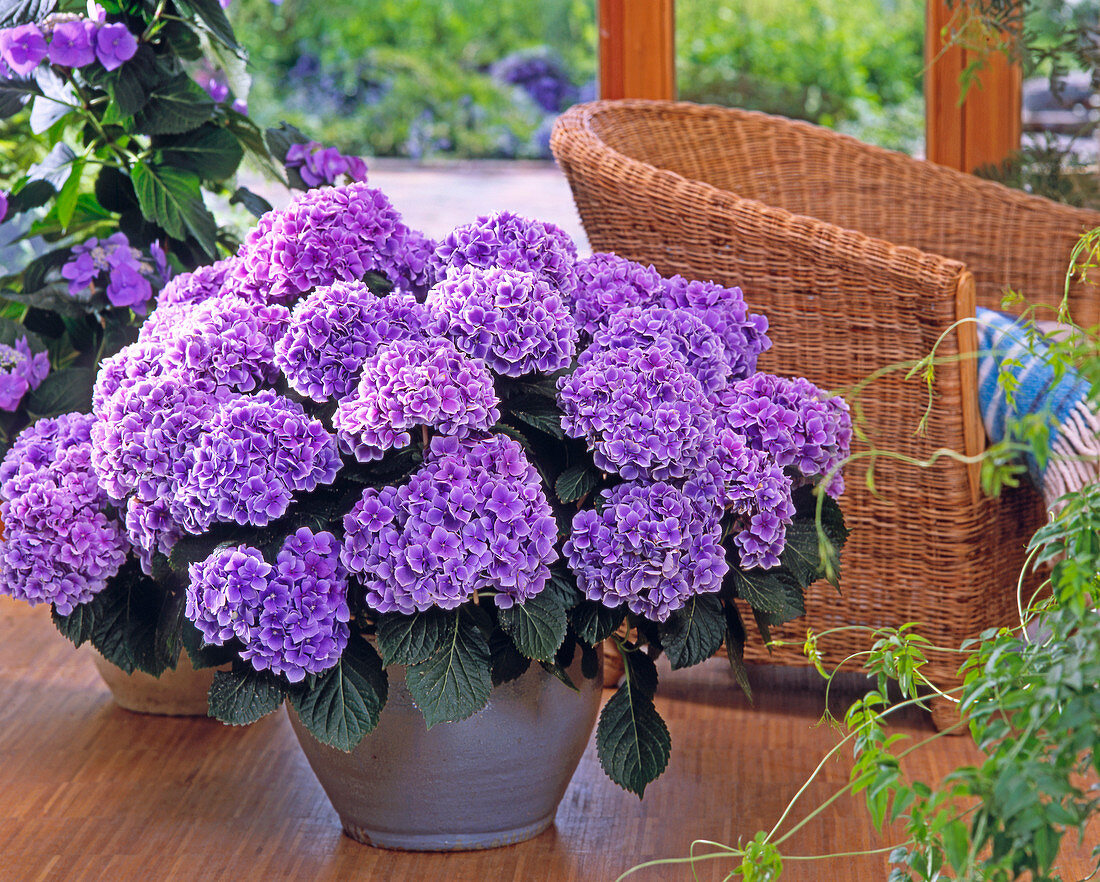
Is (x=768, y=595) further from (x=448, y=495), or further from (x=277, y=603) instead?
(x=277, y=603)

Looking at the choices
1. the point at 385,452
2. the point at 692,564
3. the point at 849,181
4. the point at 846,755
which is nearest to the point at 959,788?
the point at 692,564

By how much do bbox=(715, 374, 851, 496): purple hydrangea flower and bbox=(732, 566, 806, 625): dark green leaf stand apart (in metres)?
0.11

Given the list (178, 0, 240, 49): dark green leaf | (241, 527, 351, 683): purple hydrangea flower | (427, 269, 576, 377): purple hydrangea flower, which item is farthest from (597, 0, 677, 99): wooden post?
(241, 527, 351, 683): purple hydrangea flower

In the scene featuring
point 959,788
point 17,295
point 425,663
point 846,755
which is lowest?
point 846,755

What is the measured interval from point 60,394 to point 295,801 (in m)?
0.60

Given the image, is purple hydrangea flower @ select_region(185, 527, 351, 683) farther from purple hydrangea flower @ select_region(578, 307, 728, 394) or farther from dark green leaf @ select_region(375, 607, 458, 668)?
purple hydrangea flower @ select_region(578, 307, 728, 394)

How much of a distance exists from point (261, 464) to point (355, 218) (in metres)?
0.30

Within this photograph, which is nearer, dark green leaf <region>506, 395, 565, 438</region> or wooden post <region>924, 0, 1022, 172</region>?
dark green leaf <region>506, 395, 565, 438</region>

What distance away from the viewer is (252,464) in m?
1.03

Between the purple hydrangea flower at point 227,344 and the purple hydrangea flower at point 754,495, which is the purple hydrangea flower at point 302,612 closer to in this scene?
the purple hydrangea flower at point 227,344

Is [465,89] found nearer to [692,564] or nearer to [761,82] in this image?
[761,82]

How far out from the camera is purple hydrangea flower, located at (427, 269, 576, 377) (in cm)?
109

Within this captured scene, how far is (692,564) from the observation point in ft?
3.57

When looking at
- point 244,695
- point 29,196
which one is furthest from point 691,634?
point 29,196
